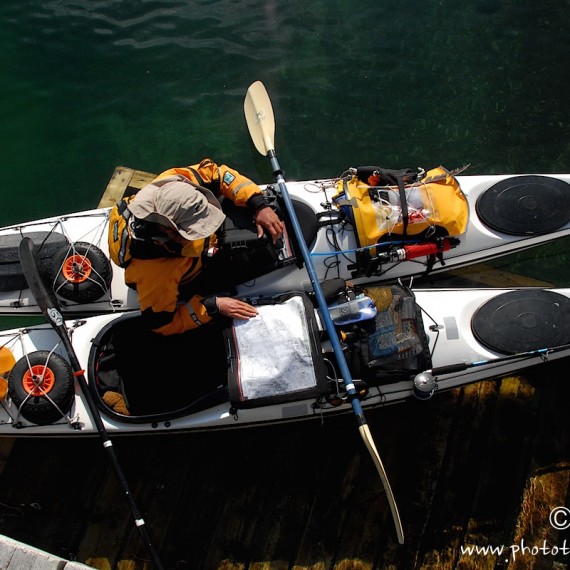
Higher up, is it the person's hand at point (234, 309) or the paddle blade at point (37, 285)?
the paddle blade at point (37, 285)

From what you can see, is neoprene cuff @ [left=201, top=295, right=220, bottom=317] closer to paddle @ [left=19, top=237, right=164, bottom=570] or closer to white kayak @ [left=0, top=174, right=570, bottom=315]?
white kayak @ [left=0, top=174, right=570, bottom=315]

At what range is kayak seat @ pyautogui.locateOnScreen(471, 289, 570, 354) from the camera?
13.0 ft

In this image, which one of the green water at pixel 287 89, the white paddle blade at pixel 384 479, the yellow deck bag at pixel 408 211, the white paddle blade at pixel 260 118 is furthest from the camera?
the green water at pixel 287 89

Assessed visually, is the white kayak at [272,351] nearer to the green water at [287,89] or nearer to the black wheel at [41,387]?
the black wheel at [41,387]

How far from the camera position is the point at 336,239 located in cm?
425

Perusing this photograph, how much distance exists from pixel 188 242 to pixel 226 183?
2.56 feet

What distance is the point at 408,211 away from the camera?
161 inches

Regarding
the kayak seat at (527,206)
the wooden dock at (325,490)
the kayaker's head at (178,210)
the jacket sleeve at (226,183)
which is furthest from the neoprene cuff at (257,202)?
the kayak seat at (527,206)

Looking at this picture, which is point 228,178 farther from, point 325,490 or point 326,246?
point 325,490

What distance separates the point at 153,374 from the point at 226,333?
0.70 meters

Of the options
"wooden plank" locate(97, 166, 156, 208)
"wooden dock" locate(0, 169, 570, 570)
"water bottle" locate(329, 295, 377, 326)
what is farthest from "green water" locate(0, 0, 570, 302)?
"wooden dock" locate(0, 169, 570, 570)

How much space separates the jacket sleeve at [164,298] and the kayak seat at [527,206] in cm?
227

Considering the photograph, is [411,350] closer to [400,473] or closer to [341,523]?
[400,473]

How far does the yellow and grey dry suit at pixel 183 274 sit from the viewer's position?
3.56 metres
